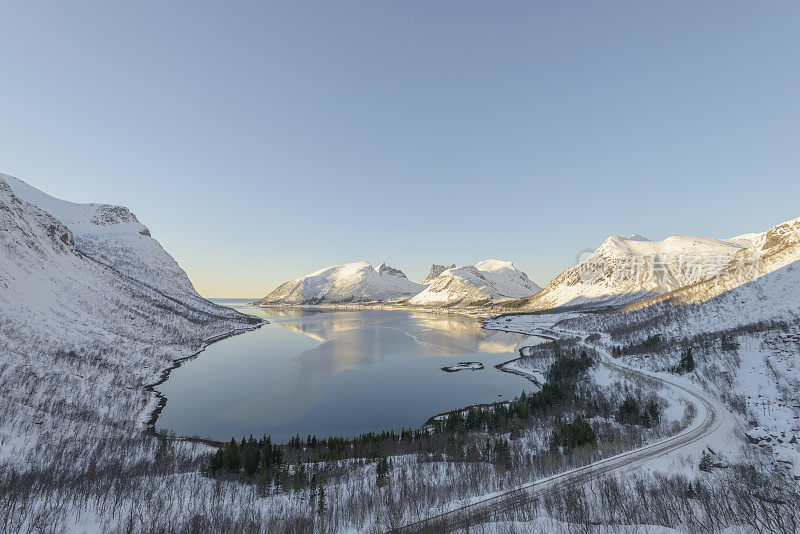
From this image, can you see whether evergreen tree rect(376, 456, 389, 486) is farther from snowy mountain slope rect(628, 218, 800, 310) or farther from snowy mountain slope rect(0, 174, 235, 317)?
snowy mountain slope rect(0, 174, 235, 317)

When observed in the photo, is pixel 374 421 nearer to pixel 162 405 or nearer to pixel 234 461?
pixel 234 461

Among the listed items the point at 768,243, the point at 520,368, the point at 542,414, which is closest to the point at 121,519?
the point at 542,414

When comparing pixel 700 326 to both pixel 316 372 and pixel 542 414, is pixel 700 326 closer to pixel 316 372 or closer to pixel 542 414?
pixel 542 414

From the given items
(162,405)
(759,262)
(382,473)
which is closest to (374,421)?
(382,473)

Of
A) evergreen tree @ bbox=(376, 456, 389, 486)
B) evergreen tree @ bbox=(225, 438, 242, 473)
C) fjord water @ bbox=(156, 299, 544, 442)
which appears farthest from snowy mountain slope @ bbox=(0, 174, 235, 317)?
evergreen tree @ bbox=(376, 456, 389, 486)

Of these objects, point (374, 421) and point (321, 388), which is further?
point (321, 388)

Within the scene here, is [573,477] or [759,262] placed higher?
[759,262]
